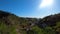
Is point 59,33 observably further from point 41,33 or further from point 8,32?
point 8,32

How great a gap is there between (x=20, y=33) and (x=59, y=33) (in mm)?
9883

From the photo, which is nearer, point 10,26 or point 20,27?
point 10,26

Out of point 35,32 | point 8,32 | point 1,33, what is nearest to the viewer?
point 1,33

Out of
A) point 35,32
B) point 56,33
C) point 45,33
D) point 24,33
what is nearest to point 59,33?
point 56,33

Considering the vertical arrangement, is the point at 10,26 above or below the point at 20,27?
above

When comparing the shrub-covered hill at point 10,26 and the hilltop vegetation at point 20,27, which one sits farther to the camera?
the hilltop vegetation at point 20,27

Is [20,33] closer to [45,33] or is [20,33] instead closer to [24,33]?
[24,33]

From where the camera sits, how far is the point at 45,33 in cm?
3441

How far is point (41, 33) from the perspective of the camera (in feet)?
111

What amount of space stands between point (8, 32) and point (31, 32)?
305 inches

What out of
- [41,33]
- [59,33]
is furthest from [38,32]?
[59,33]

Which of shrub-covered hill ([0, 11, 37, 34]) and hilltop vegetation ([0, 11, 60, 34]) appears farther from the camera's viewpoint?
hilltop vegetation ([0, 11, 60, 34])

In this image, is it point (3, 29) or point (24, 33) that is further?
point (24, 33)

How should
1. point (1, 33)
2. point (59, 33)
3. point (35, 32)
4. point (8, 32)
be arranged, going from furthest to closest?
point (59, 33)
point (35, 32)
point (8, 32)
point (1, 33)
